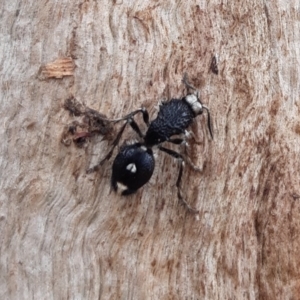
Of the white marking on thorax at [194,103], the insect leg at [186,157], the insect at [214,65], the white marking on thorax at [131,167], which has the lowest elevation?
the white marking on thorax at [131,167]

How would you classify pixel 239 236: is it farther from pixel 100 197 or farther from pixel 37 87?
pixel 37 87

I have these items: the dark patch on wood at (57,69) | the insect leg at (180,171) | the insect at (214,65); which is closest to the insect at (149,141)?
the insect leg at (180,171)

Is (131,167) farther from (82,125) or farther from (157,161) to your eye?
(82,125)

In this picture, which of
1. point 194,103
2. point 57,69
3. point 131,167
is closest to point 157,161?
point 131,167

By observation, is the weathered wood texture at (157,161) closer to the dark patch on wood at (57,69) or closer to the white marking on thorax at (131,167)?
the dark patch on wood at (57,69)

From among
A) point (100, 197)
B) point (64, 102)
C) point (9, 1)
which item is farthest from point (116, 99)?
point (9, 1)

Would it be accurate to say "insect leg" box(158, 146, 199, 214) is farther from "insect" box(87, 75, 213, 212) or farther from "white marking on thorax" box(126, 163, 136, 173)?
"white marking on thorax" box(126, 163, 136, 173)
